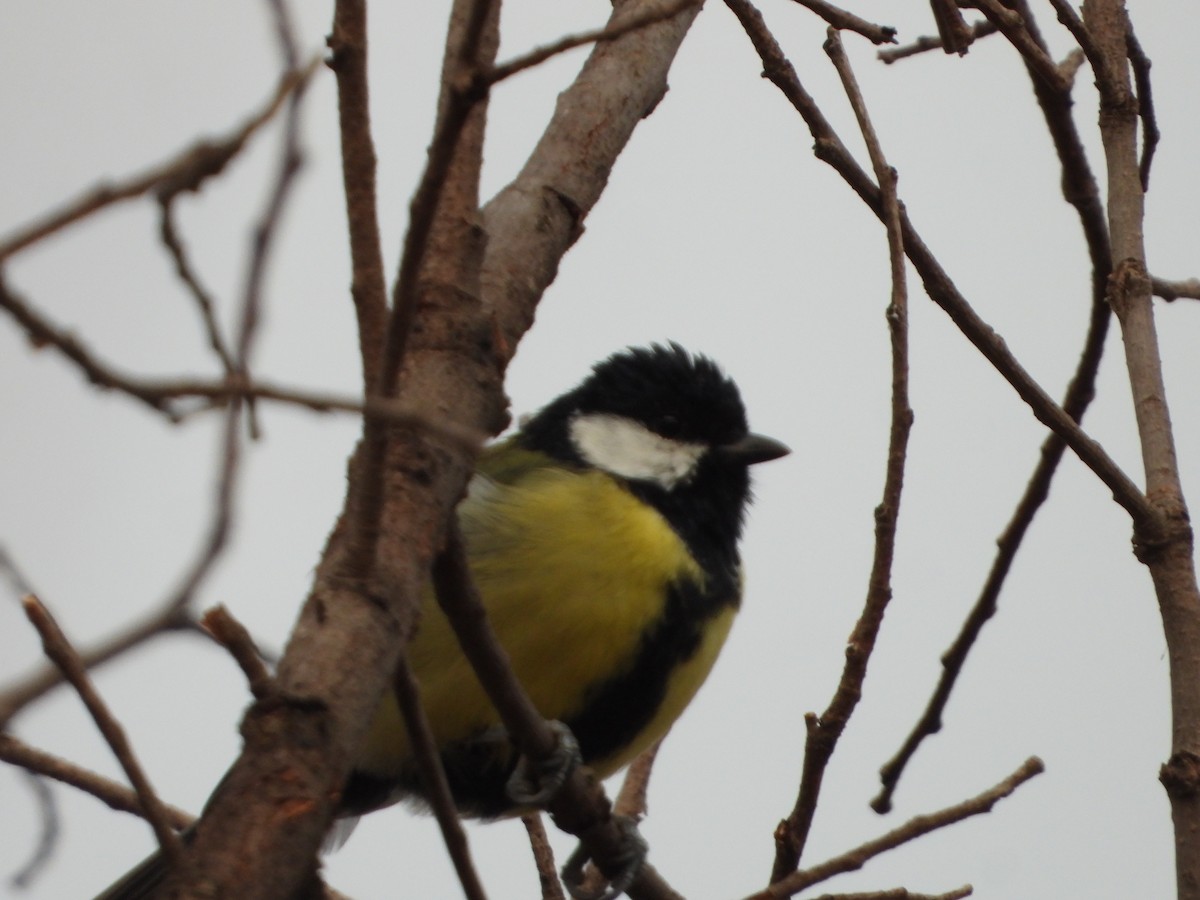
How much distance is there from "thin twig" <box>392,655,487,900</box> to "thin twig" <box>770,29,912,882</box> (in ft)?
1.82

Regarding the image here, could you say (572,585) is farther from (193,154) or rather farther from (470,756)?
(193,154)

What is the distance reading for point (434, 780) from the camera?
165 centimetres

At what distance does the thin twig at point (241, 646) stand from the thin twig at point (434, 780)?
0.79 ft

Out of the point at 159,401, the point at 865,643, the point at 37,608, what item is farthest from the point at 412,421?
the point at 865,643

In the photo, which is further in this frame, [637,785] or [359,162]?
[637,785]

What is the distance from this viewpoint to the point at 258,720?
138 centimetres

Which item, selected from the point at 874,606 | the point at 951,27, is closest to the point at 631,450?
the point at 951,27

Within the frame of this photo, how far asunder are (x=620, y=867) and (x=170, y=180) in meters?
1.91

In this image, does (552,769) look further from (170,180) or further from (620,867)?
(170,180)

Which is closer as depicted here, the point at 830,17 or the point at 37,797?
the point at 37,797

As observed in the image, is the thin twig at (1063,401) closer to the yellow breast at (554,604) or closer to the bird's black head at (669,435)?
the yellow breast at (554,604)

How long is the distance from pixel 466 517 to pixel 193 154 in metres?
2.14

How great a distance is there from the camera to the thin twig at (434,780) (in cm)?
163

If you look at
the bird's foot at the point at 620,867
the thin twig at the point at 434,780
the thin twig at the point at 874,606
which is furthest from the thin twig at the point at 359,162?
the bird's foot at the point at 620,867
